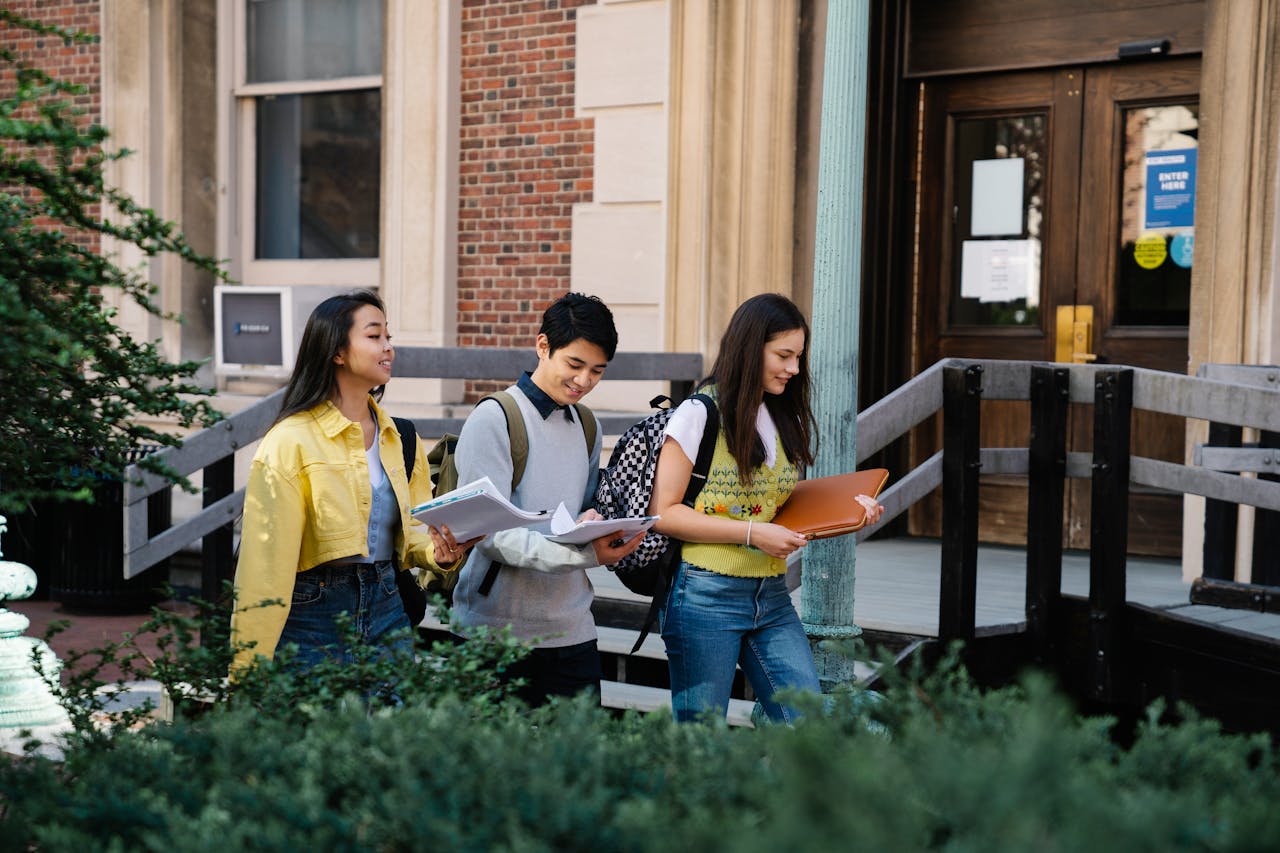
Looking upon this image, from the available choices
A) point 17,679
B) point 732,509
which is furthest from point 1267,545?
point 17,679

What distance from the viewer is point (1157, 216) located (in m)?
7.73

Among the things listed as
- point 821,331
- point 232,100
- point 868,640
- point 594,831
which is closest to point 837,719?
point 594,831

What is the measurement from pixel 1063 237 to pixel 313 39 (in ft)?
19.1

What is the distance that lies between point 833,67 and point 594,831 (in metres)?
2.96

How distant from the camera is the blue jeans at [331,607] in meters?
3.74

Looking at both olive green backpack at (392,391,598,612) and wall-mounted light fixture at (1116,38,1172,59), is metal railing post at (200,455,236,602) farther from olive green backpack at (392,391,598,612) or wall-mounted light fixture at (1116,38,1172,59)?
wall-mounted light fixture at (1116,38,1172,59)

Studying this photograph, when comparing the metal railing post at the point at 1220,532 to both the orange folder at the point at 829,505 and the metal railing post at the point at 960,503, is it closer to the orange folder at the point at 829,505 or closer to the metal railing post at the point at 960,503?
the metal railing post at the point at 960,503

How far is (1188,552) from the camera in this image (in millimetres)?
7156

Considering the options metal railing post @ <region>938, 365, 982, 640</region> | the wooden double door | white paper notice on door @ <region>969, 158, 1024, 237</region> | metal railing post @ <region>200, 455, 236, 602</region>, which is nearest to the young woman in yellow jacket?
metal railing post @ <region>938, 365, 982, 640</region>

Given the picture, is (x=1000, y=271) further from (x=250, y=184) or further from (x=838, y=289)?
(x=250, y=184)

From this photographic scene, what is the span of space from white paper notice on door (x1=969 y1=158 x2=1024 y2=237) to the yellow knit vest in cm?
453

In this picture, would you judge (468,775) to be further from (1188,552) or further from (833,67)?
(1188,552)

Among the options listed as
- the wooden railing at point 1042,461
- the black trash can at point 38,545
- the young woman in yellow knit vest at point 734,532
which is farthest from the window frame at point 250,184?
the young woman in yellow knit vest at point 734,532

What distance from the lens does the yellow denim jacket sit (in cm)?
355
